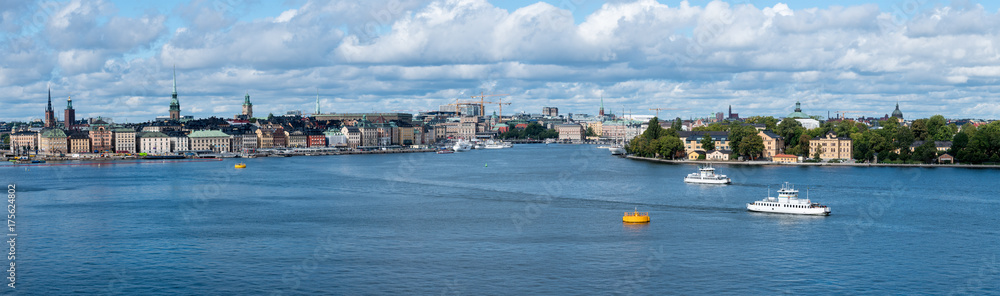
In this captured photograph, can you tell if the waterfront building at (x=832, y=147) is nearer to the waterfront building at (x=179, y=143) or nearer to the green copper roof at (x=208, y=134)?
the green copper roof at (x=208, y=134)

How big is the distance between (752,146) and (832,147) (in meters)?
5.33

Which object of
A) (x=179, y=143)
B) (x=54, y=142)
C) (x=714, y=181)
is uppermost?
(x=54, y=142)

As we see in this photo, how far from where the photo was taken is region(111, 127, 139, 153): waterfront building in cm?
7550

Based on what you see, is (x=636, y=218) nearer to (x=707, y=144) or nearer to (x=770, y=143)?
(x=707, y=144)

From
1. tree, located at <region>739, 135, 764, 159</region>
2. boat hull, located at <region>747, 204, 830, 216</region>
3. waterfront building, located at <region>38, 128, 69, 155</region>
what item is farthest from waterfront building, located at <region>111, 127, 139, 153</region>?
boat hull, located at <region>747, 204, 830, 216</region>

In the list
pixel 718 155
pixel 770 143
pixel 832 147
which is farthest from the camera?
pixel 770 143

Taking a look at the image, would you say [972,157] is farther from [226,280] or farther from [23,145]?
[23,145]

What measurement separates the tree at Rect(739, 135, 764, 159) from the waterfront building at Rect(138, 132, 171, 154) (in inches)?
1809

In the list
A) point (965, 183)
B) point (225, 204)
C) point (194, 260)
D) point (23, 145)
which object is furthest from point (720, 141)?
point (23, 145)

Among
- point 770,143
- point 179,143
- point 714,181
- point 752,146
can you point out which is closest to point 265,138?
point 179,143

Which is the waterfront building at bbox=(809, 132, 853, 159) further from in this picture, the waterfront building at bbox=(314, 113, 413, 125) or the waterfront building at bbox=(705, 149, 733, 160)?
the waterfront building at bbox=(314, 113, 413, 125)

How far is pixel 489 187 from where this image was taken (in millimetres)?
34031

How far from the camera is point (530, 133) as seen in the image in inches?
5290

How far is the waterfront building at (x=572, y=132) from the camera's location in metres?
138
